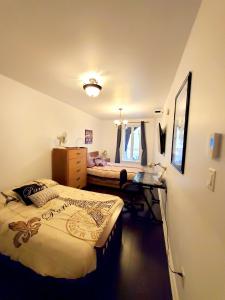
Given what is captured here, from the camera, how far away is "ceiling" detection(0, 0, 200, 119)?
3.79 feet

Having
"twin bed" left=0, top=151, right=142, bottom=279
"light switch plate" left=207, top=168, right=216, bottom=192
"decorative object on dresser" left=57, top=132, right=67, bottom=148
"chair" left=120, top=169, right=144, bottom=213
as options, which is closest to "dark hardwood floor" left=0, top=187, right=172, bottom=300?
"twin bed" left=0, top=151, right=142, bottom=279

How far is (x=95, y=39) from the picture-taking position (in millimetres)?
1495

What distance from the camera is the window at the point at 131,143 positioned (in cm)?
631

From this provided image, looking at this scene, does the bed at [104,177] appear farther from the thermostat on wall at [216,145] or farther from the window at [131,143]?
the thermostat on wall at [216,145]

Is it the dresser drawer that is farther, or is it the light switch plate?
the dresser drawer

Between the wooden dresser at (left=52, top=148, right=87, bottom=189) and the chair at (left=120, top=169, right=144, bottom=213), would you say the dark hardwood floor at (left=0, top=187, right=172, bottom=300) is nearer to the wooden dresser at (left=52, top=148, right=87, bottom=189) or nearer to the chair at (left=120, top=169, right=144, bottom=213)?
the chair at (left=120, top=169, right=144, bottom=213)

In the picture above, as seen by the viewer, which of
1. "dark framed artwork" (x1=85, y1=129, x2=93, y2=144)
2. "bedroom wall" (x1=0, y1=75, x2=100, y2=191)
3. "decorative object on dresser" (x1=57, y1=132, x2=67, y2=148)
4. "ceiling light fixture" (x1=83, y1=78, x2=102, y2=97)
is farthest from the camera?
"dark framed artwork" (x1=85, y1=129, x2=93, y2=144)

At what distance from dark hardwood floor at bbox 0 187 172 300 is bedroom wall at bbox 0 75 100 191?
154 cm

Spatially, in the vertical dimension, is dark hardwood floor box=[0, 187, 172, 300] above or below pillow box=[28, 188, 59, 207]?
below

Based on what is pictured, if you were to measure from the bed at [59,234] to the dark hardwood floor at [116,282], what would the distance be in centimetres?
17

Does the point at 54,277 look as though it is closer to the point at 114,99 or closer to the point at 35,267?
the point at 35,267

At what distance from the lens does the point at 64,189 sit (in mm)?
2648

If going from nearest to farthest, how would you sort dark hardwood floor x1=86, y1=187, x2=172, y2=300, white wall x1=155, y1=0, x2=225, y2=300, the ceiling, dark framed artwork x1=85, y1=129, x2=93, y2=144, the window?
1. white wall x1=155, y1=0, x2=225, y2=300
2. the ceiling
3. dark hardwood floor x1=86, y1=187, x2=172, y2=300
4. dark framed artwork x1=85, y1=129, x2=93, y2=144
5. the window

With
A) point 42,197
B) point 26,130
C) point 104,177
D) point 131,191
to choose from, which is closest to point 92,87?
point 26,130
